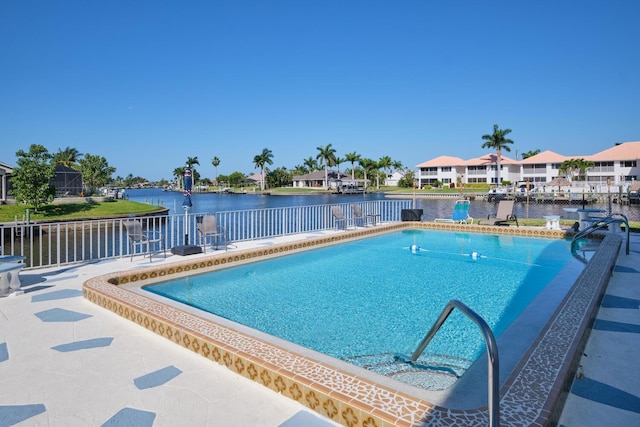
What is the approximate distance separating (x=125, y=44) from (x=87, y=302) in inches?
879

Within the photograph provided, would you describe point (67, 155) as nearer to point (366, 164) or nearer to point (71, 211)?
point (71, 211)

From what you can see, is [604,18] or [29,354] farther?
[604,18]

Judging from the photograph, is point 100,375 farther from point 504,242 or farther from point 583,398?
point 504,242

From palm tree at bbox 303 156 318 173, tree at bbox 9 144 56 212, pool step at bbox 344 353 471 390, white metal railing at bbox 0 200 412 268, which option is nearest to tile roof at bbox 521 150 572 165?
palm tree at bbox 303 156 318 173

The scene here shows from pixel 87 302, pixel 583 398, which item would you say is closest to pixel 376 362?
pixel 583 398

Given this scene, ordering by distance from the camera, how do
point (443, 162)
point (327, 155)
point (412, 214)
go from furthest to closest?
point (327, 155) < point (443, 162) < point (412, 214)

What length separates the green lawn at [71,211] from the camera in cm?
2381

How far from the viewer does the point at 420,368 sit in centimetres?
340

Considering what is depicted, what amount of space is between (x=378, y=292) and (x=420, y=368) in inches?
95.8

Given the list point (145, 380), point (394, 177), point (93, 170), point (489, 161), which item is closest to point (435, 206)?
point (489, 161)

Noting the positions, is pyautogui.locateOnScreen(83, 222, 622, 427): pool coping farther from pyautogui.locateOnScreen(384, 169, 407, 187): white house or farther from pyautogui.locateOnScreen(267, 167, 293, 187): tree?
pyautogui.locateOnScreen(267, 167, 293, 187): tree

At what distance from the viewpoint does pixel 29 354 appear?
324 centimetres

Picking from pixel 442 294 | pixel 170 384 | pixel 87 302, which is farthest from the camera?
pixel 442 294

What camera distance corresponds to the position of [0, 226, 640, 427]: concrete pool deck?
2309mm
